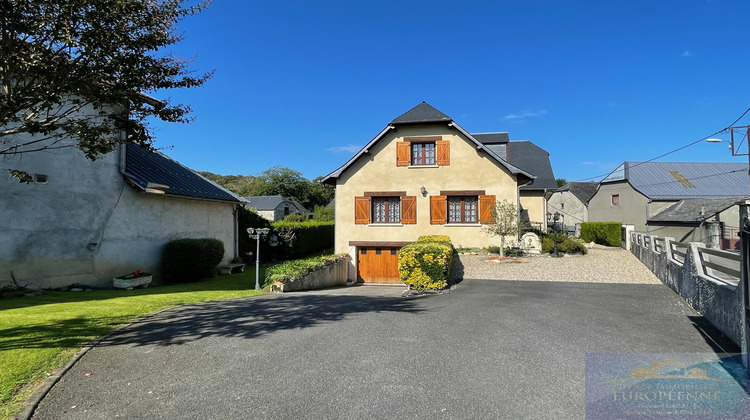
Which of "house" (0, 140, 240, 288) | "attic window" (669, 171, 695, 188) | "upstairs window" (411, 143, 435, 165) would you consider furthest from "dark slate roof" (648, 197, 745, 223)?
"house" (0, 140, 240, 288)

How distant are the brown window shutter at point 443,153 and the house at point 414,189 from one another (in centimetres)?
5

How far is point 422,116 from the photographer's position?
18.4 m

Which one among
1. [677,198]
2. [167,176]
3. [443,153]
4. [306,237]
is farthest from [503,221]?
[677,198]

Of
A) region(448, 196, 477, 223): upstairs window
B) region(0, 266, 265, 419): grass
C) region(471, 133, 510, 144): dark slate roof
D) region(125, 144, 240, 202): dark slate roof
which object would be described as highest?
region(471, 133, 510, 144): dark slate roof

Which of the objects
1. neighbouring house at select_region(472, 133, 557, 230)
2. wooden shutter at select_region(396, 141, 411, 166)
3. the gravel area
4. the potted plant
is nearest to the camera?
the potted plant

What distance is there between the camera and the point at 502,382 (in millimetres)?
4191

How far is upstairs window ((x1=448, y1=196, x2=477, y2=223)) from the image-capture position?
703 inches

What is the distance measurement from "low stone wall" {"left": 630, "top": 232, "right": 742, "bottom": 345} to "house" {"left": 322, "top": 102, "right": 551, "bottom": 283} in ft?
21.9

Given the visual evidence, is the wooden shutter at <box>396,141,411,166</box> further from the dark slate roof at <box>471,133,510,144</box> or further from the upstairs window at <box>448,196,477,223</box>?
the dark slate roof at <box>471,133,510,144</box>

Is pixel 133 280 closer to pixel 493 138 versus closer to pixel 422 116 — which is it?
pixel 422 116

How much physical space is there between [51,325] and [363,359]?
5446 mm

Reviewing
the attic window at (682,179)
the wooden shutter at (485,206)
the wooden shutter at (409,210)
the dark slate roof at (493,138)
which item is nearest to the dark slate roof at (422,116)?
the wooden shutter at (409,210)

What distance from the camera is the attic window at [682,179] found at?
29688 mm

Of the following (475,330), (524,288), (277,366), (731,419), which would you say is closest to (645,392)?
(731,419)
